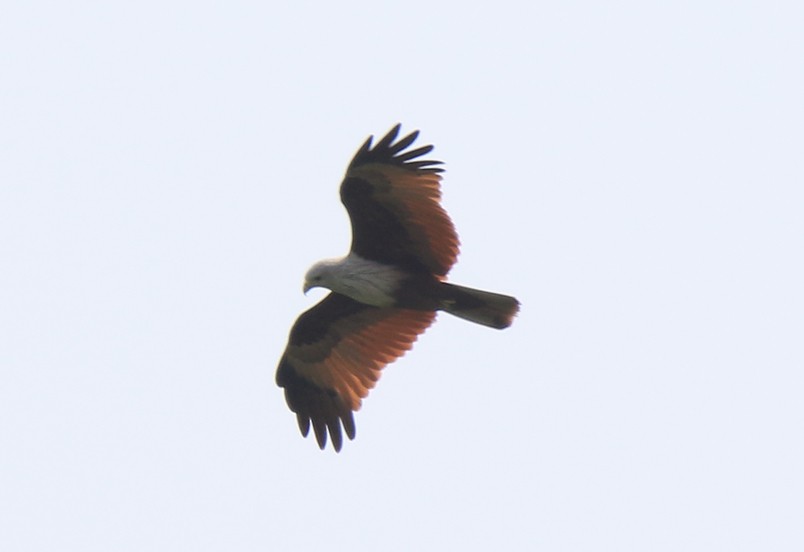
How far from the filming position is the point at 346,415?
13781 millimetres

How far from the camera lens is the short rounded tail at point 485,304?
42.9ft

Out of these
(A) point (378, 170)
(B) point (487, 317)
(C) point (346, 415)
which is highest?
(A) point (378, 170)

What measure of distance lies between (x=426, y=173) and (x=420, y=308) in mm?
1336

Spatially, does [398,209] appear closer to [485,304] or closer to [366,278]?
[366,278]

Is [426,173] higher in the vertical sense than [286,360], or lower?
higher

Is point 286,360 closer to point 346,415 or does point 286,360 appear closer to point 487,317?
point 346,415

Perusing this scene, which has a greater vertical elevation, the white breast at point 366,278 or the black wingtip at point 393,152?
the black wingtip at point 393,152

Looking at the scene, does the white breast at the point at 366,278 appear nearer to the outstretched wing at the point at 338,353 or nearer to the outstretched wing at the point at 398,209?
the outstretched wing at the point at 398,209

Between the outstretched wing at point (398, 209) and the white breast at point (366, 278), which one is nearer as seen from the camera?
the outstretched wing at point (398, 209)

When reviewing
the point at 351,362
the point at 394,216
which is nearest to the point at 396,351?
the point at 351,362

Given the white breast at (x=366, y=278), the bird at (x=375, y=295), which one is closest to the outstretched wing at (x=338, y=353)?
the bird at (x=375, y=295)

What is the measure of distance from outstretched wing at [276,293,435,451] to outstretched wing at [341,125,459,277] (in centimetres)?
85

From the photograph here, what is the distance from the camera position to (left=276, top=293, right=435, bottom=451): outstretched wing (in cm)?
1386

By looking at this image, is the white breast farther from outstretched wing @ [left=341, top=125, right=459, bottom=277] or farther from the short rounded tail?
the short rounded tail
